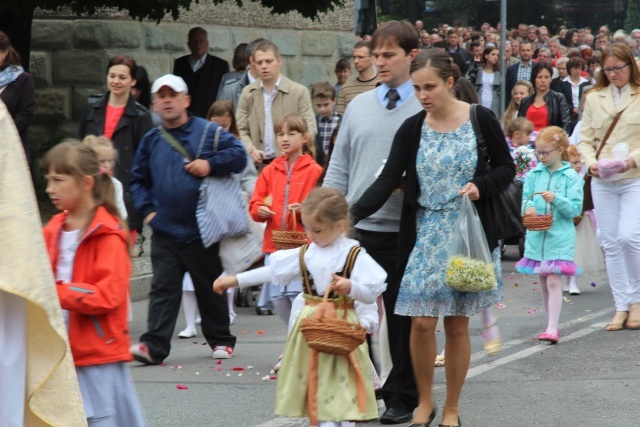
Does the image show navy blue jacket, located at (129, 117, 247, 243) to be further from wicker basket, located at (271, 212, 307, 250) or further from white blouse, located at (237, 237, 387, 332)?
white blouse, located at (237, 237, 387, 332)

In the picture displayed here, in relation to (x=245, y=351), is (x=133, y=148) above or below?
above

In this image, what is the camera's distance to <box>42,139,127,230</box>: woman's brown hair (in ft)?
15.5

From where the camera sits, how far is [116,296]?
461 centimetres

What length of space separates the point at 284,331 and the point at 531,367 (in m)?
2.23

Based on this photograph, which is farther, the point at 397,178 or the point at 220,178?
the point at 220,178

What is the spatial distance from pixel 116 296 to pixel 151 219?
3.43 metres

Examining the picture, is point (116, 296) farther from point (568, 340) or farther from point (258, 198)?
point (568, 340)

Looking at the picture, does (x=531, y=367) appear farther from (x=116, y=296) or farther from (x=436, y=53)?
(x=116, y=296)

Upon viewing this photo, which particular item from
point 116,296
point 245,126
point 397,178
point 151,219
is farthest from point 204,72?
point 116,296

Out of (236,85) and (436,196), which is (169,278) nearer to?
(436,196)

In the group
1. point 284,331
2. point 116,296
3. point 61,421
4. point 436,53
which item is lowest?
point 284,331

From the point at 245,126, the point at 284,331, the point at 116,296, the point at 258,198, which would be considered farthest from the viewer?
the point at 245,126

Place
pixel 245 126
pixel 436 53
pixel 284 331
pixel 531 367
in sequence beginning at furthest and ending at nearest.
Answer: pixel 245 126
pixel 284 331
pixel 531 367
pixel 436 53

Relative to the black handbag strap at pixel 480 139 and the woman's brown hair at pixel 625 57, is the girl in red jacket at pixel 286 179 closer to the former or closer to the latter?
the woman's brown hair at pixel 625 57
